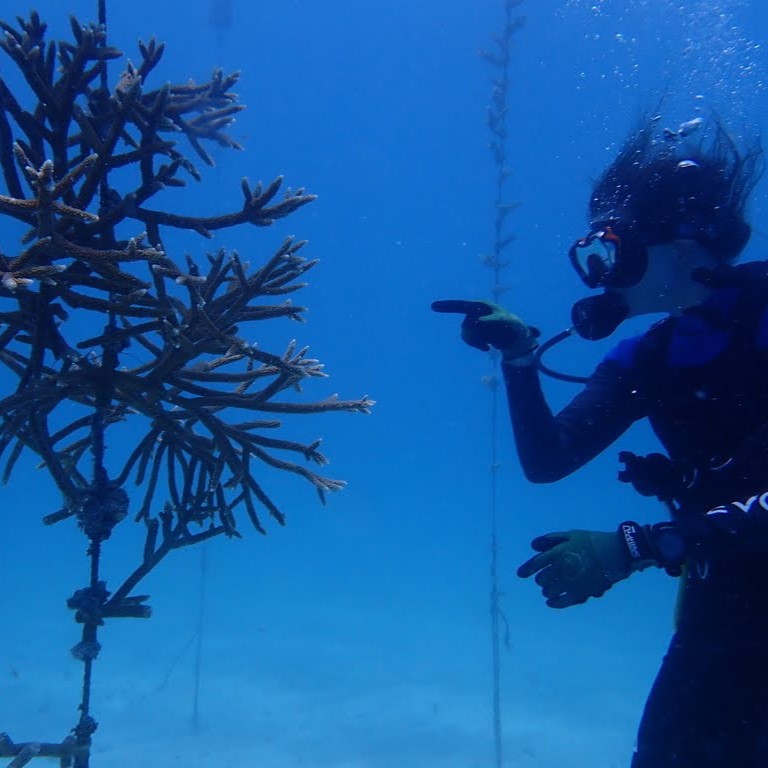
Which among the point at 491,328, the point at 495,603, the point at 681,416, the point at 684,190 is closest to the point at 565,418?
the point at 681,416

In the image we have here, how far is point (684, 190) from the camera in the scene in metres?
3.43

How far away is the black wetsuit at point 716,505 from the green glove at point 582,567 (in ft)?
0.96

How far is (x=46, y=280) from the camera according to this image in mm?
2547

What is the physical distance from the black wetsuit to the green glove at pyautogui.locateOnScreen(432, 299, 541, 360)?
18 cm

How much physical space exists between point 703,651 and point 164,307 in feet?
10.1

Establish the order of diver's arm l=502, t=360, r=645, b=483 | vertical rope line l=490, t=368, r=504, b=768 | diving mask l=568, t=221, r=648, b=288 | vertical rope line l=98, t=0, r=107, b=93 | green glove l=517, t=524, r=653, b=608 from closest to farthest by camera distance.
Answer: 1. green glove l=517, t=524, r=653, b=608
2. vertical rope line l=98, t=0, r=107, b=93
3. diving mask l=568, t=221, r=648, b=288
4. diver's arm l=502, t=360, r=645, b=483
5. vertical rope line l=490, t=368, r=504, b=768

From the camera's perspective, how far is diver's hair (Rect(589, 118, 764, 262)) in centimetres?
336

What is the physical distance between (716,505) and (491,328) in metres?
1.41

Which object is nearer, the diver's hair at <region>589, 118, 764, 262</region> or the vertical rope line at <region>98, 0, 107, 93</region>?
the vertical rope line at <region>98, 0, 107, 93</region>

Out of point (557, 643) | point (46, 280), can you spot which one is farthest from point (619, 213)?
point (557, 643)

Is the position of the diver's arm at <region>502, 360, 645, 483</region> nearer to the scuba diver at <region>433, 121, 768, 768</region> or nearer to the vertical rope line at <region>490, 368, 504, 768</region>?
the scuba diver at <region>433, 121, 768, 768</region>

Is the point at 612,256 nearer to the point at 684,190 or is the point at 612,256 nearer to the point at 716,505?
the point at 684,190

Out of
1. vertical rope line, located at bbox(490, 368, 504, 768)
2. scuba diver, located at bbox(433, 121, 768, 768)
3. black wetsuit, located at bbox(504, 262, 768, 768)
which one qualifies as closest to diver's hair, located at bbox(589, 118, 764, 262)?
scuba diver, located at bbox(433, 121, 768, 768)

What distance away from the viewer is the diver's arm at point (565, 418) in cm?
346
